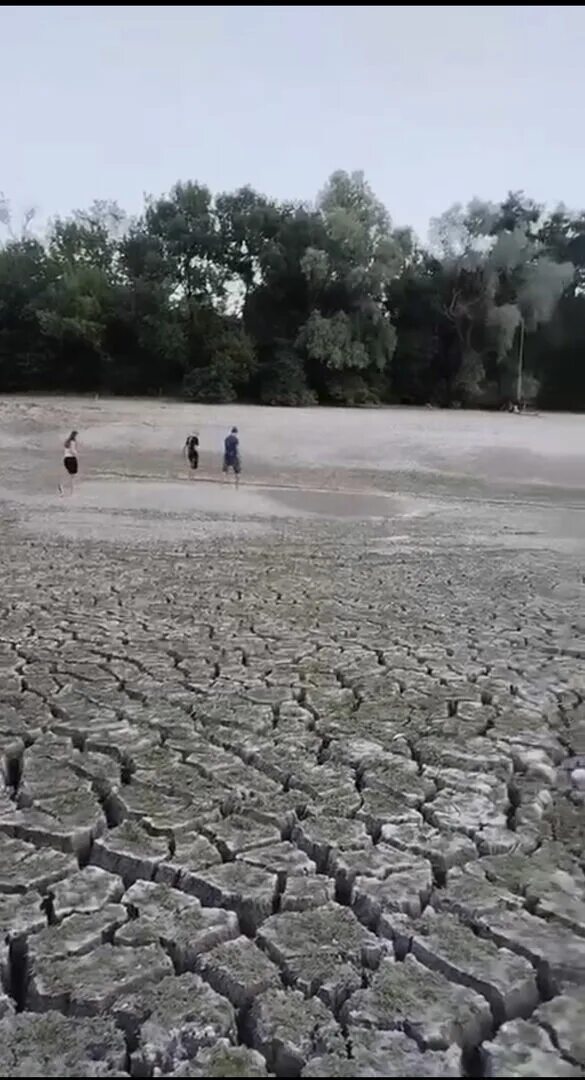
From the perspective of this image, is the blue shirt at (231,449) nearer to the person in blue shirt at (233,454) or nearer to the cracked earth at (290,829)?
the person in blue shirt at (233,454)

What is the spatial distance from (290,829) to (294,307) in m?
29.6

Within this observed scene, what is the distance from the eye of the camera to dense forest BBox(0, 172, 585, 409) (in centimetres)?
2909

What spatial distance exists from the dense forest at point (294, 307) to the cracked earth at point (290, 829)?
22704mm

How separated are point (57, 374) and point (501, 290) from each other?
15560mm

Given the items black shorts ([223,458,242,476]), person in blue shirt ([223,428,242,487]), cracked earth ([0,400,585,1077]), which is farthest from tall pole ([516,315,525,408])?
cracked earth ([0,400,585,1077])

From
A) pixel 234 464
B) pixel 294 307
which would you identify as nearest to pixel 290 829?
pixel 234 464

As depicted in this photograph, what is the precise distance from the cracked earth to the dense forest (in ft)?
74.5

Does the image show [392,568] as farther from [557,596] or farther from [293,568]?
[557,596]

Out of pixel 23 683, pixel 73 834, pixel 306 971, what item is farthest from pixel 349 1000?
pixel 23 683

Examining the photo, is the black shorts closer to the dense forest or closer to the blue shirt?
the blue shirt

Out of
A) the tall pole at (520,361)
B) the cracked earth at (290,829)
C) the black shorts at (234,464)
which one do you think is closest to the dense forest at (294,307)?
the tall pole at (520,361)

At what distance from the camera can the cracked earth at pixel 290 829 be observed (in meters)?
2.05

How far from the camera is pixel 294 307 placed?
31188 millimetres

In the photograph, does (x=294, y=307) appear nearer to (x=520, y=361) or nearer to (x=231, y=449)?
(x=520, y=361)
